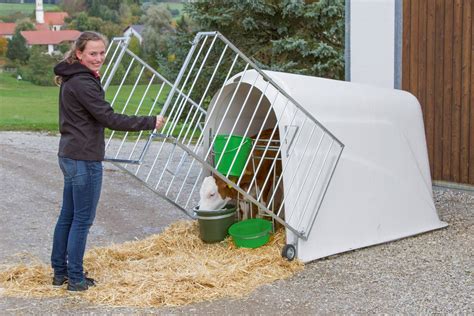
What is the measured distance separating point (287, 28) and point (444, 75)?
12.0 feet

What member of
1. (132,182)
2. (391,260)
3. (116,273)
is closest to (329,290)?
(391,260)

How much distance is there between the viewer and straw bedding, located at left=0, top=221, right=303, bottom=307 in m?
4.87

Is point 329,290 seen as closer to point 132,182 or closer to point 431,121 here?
point 431,121

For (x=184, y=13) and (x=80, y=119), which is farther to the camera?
(x=184, y=13)

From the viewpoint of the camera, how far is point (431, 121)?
9219 millimetres

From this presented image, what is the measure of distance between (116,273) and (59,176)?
18.0ft

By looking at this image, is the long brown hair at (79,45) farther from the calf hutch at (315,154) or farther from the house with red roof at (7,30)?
the house with red roof at (7,30)

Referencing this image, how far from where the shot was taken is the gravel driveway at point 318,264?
4.71 metres

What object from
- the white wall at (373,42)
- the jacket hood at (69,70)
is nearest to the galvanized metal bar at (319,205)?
the jacket hood at (69,70)

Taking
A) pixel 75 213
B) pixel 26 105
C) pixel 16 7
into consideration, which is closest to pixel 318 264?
pixel 75 213

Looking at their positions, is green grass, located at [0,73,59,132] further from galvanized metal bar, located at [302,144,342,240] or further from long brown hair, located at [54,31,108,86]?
long brown hair, located at [54,31,108,86]

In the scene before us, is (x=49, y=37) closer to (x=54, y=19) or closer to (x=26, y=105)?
(x=54, y=19)

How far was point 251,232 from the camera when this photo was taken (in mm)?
5996

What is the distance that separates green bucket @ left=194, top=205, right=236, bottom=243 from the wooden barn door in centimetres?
389
